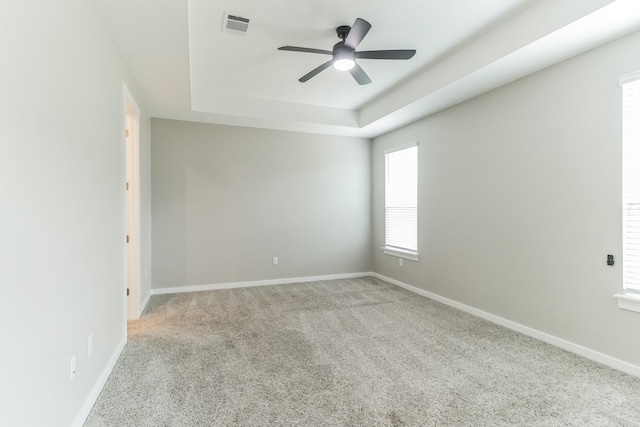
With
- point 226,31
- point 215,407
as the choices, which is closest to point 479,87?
point 226,31

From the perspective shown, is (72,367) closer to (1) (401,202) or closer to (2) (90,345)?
(2) (90,345)

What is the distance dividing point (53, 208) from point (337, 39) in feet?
8.85

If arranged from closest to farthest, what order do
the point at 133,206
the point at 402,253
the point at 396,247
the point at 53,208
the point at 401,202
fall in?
the point at 53,208, the point at 133,206, the point at 402,253, the point at 401,202, the point at 396,247

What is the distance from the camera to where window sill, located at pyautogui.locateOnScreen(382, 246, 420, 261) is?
4.77 metres

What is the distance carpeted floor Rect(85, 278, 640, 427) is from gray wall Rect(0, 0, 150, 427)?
507 millimetres

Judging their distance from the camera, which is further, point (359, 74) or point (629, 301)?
point (359, 74)

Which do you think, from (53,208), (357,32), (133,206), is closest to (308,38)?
(357,32)

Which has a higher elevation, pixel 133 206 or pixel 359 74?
pixel 359 74

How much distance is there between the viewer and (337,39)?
3.06 m

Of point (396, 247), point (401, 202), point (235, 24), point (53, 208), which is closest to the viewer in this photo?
point (53, 208)

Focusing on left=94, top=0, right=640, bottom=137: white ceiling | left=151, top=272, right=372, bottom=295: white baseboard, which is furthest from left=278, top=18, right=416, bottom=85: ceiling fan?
left=151, top=272, right=372, bottom=295: white baseboard

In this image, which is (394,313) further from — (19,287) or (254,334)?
(19,287)

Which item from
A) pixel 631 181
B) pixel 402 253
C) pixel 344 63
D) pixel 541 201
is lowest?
pixel 402 253

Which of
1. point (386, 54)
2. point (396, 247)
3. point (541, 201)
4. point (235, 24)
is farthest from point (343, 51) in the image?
point (396, 247)
